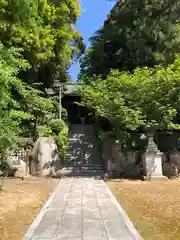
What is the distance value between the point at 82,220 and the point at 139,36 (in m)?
15.7

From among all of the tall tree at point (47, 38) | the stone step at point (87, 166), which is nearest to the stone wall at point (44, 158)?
the stone step at point (87, 166)

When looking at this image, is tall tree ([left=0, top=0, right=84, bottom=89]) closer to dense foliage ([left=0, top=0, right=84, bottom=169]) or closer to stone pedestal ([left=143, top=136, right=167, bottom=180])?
dense foliage ([left=0, top=0, right=84, bottom=169])

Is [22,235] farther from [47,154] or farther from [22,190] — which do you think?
[47,154]

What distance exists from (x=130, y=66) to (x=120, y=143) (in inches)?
313

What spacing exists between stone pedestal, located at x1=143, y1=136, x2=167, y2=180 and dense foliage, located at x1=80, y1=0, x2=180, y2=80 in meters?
6.50

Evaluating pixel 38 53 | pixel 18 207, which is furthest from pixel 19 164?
pixel 18 207

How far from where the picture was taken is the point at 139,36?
2011 centimetres

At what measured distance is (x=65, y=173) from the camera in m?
17.2

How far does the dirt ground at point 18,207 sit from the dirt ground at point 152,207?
2321 mm

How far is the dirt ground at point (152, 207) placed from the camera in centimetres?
605

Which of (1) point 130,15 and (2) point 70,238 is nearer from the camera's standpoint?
(2) point 70,238

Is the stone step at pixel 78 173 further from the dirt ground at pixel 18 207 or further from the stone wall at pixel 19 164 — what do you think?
the dirt ground at pixel 18 207

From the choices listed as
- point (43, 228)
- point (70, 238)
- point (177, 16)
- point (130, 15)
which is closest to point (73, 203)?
point (43, 228)

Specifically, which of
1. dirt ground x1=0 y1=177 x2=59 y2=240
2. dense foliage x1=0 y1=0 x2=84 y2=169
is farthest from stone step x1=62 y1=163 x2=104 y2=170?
dirt ground x1=0 y1=177 x2=59 y2=240
